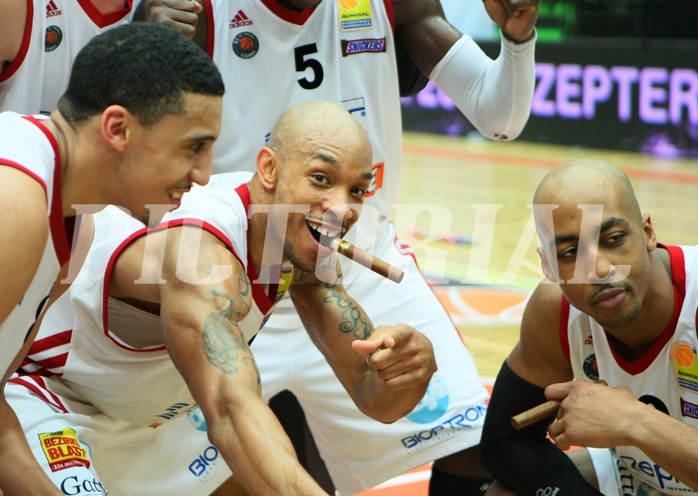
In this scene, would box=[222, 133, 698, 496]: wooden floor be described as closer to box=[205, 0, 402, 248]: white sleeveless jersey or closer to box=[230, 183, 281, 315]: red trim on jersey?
box=[230, 183, 281, 315]: red trim on jersey

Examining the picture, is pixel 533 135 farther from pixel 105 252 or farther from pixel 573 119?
pixel 105 252

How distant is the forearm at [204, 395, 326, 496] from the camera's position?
2.90m

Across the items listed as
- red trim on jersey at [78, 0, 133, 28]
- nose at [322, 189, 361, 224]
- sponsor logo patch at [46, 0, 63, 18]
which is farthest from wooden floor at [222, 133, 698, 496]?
sponsor logo patch at [46, 0, 63, 18]

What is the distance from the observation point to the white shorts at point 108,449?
3.74 metres

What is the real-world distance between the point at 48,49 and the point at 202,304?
5.60ft

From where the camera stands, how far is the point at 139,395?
4121mm

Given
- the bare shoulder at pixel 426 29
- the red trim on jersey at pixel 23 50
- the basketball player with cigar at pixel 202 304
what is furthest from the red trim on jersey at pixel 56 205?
the bare shoulder at pixel 426 29

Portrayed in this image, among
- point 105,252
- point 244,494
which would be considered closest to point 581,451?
point 244,494

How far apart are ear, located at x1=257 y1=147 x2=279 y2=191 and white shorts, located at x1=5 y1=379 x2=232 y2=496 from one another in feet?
3.83

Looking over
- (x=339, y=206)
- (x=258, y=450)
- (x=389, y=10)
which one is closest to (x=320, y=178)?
(x=339, y=206)

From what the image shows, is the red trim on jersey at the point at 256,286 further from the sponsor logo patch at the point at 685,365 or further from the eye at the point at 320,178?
the sponsor logo patch at the point at 685,365

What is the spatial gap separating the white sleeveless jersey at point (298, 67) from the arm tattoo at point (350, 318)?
3.01 feet

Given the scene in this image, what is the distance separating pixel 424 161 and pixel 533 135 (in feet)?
6.60

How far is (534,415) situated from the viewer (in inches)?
145
